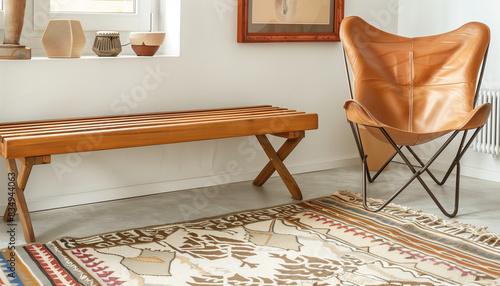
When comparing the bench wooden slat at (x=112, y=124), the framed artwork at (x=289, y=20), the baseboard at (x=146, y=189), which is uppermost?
the framed artwork at (x=289, y=20)

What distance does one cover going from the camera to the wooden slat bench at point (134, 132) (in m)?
2.95

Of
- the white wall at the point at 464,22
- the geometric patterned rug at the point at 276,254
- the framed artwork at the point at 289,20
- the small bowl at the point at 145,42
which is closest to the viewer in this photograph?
the geometric patterned rug at the point at 276,254

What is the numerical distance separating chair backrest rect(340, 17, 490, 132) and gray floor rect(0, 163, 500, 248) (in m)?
0.49

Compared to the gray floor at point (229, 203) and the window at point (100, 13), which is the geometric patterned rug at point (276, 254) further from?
the window at point (100, 13)

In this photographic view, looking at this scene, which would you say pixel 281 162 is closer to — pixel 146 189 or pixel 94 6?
pixel 146 189

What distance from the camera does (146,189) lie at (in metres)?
3.87

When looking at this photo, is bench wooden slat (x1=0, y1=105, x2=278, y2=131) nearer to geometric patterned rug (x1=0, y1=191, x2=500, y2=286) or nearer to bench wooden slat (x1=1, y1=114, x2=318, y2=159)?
bench wooden slat (x1=1, y1=114, x2=318, y2=159)

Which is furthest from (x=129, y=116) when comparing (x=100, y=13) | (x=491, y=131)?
(x=491, y=131)

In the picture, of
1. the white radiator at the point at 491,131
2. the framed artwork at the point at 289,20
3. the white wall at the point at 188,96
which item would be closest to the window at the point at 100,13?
the white wall at the point at 188,96

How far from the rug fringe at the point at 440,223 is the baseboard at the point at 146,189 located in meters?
0.75

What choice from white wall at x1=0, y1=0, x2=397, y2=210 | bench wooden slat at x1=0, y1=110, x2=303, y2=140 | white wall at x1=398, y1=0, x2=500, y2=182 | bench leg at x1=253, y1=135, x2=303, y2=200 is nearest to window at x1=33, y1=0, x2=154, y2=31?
white wall at x1=0, y1=0, x2=397, y2=210

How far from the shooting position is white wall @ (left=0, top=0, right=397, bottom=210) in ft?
11.4

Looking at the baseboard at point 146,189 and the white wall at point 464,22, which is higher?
the white wall at point 464,22

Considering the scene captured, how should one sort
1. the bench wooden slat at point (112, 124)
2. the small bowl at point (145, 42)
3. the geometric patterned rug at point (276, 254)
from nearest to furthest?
the geometric patterned rug at point (276, 254), the bench wooden slat at point (112, 124), the small bowl at point (145, 42)
